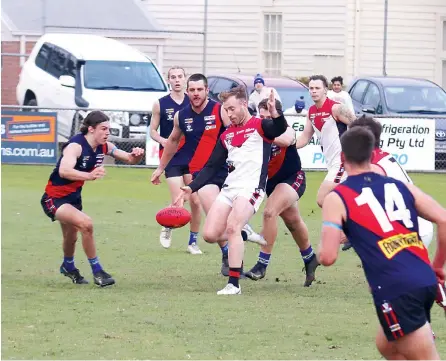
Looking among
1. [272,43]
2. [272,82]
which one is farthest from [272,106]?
[272,43]

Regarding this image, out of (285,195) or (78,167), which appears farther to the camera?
(285,195)

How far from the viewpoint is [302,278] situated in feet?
38.8

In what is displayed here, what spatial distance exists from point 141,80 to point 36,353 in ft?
56.1

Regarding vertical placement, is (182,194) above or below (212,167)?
below

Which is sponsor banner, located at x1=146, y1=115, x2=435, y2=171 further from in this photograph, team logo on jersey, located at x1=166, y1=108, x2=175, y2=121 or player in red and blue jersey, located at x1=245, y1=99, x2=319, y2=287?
player in red and blue jersey, located at x1=245, y1=99, x2=319, y2=287

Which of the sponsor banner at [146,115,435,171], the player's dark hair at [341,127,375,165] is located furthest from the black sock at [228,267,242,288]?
the sponsor banner at [146,115,435,171]

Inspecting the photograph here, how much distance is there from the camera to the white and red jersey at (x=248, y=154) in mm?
10570

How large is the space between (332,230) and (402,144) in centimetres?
1675

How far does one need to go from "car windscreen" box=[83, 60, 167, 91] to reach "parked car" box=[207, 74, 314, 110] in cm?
112

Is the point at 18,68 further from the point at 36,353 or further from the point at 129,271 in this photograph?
the point at 36,353

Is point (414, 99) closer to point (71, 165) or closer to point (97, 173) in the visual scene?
point (71, 165)

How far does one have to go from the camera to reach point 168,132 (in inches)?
551

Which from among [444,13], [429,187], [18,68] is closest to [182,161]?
[429,187]

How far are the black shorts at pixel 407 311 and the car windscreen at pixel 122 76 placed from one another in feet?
60.9
